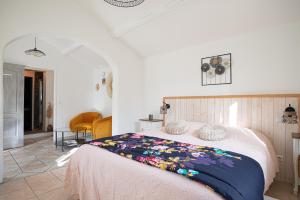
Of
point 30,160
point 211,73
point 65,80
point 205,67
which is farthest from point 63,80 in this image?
point 211,73

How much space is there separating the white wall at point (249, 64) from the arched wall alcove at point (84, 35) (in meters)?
0.89

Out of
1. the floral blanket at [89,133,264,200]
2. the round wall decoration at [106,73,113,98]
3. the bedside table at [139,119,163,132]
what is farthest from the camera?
the round wall decoration at [106,73,113,98]

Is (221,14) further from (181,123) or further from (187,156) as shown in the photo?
(187,156)

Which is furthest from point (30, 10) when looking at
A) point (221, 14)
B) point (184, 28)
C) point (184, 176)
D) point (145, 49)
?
point (184, 176)

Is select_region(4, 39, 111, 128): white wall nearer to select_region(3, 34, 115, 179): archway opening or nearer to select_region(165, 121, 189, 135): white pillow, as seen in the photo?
select_region(3, 34, 115, 179): archway opening

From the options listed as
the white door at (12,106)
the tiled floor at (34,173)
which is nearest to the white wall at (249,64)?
the tiled floor at (34,173)

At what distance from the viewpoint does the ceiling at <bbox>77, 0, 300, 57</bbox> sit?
95.6 inches

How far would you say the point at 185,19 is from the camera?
3.00 meters

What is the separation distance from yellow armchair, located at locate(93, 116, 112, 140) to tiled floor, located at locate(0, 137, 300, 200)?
2.63ft

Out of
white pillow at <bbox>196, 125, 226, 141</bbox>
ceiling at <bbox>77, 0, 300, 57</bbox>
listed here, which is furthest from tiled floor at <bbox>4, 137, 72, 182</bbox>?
ceiling at <bbox>77, 0, 300, 57</bbox>

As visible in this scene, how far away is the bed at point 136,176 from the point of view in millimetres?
1176

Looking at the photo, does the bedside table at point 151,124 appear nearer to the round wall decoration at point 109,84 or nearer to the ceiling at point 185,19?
the ceiling at point 185,19

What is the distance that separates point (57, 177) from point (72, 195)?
0.84m

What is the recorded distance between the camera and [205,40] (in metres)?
3.29
